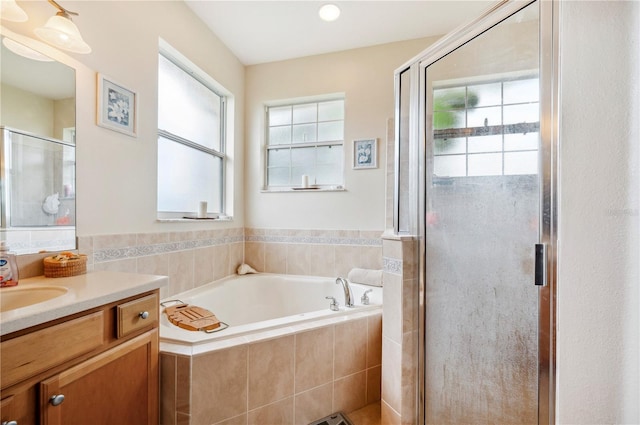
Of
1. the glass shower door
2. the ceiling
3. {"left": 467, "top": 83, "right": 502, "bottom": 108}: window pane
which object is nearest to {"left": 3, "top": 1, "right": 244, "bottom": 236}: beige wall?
the ceiling

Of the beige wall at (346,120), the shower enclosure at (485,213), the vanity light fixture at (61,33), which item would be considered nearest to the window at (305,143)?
the beige wall at (346,120)

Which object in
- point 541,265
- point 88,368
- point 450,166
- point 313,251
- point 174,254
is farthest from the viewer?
point 313,251

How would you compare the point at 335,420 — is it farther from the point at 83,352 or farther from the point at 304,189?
the point at 304,189

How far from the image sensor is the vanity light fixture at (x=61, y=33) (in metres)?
1.15

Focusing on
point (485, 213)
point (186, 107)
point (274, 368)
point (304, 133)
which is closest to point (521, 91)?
point (485, 213)

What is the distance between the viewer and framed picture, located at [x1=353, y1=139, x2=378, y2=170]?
2.53 m

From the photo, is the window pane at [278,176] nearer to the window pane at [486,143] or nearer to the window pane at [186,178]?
the window pane at [186,178]

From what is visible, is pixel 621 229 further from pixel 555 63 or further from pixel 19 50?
pixel 19 50

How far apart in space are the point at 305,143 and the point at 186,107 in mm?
1103

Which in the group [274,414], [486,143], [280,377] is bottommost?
[274,414]

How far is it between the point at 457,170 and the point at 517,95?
36 centimetres

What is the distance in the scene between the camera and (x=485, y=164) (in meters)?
1.18

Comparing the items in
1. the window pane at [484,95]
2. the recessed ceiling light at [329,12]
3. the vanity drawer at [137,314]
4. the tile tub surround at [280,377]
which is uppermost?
the recessed ceiling light at [329,12]

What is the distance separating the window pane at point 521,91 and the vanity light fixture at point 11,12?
1900mm
